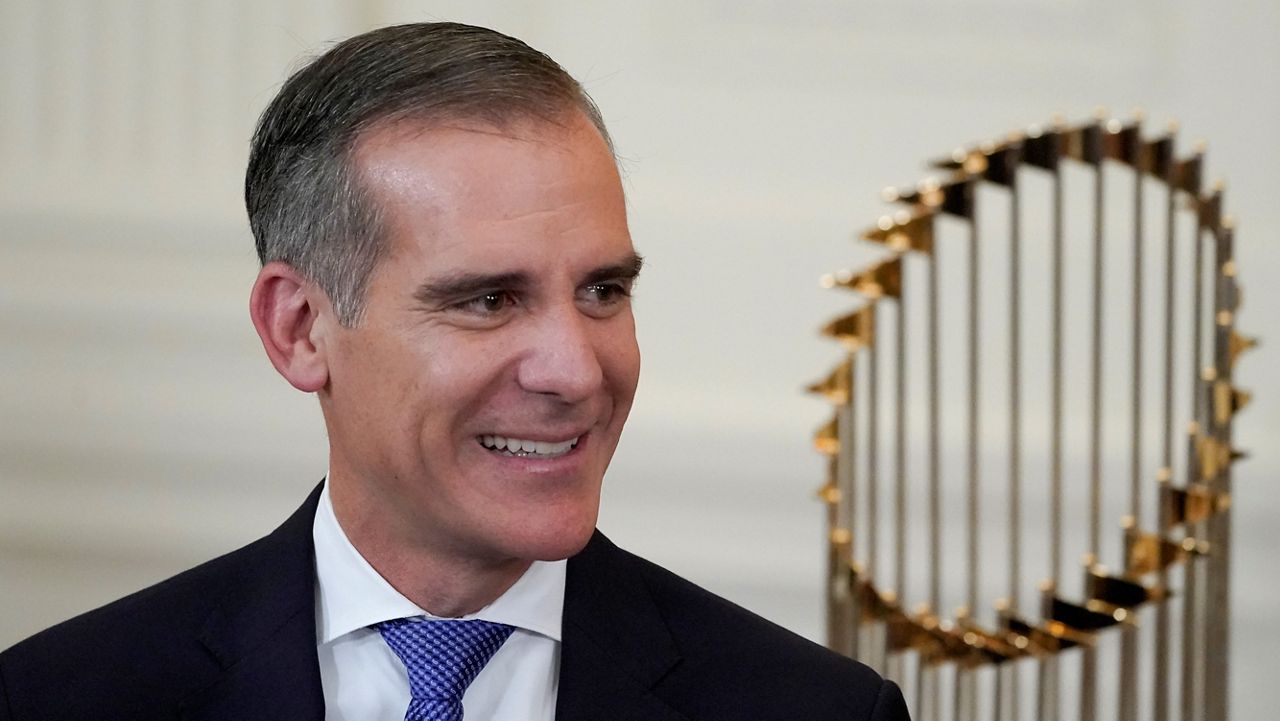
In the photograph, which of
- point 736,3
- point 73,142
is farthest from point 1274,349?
point 73,142

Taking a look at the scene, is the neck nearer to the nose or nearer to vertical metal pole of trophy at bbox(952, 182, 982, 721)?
the nose

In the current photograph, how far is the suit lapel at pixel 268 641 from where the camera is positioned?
166 cm

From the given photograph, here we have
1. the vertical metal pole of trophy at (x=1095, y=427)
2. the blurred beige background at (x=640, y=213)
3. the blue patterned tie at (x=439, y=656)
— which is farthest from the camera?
the blurred beige background at (x=640, y=213)

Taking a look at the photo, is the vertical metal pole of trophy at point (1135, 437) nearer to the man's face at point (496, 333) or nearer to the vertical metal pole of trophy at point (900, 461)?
the vertical metal pole of trophy at point (900, 461)

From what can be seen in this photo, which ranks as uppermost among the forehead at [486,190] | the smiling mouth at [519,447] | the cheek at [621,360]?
the forehead at [486,190]

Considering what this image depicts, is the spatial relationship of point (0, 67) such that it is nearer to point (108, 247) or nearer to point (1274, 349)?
point (108, 247)

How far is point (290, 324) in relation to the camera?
168 cm

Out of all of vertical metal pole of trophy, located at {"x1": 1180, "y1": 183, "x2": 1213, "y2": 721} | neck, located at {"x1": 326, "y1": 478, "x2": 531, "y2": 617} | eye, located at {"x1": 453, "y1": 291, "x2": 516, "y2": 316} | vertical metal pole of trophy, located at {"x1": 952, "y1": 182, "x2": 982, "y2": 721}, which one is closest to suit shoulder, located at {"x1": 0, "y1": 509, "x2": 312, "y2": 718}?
neck, located at {"x1": 326, "y1": 478, "x2": 531, "y2": 617}

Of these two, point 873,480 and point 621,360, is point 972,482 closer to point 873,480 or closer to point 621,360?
point 873,480

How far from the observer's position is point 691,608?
5.92 feet

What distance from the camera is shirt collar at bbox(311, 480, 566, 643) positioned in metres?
1.69

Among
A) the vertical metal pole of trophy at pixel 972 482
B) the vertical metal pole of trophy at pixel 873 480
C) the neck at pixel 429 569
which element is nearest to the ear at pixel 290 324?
the neck at pixel 429 569

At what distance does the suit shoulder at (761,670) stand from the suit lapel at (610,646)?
2 centimetres

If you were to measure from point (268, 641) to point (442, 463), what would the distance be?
278 millimetres
